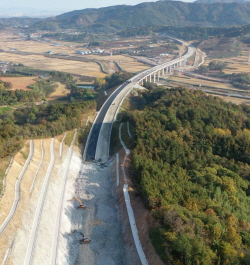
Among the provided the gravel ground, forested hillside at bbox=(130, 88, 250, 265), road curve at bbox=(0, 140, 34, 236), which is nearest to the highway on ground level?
the gravel ground

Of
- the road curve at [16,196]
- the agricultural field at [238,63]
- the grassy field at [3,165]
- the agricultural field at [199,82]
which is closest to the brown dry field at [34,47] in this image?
the agricultural field at [199,82]

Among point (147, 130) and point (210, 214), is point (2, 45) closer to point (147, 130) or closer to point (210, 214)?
point (147, 130)

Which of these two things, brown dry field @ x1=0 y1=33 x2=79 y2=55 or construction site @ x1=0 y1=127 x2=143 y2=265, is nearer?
construction site @ x1=0 y1=127 x2=143 y2=265

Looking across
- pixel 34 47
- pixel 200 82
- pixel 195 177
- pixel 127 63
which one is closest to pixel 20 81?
pixel 127 63

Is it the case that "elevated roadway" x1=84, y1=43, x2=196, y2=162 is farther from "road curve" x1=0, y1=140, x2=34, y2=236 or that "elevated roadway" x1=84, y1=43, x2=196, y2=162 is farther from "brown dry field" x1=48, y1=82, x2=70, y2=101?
"brown dry field" x1=48, y1=82, x2=70, y2=101

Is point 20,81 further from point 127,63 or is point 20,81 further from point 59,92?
point 127,63

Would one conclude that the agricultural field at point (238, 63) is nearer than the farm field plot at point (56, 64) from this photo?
Yes

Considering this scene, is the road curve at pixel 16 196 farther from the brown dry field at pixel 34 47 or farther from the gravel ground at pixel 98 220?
the brown dry field at pixel 34 47
